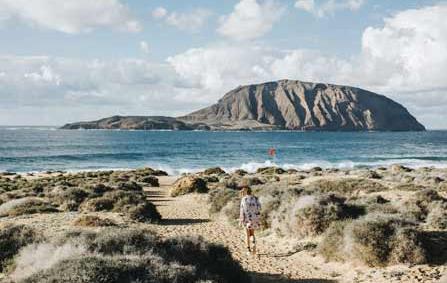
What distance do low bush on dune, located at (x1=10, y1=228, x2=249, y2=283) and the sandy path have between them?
Result: 6.90 feet

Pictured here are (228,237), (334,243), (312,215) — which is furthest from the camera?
(228,237)


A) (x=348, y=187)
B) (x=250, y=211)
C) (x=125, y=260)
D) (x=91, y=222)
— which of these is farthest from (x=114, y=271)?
(x=348, y=187)

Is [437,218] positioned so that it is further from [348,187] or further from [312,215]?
[348,187]

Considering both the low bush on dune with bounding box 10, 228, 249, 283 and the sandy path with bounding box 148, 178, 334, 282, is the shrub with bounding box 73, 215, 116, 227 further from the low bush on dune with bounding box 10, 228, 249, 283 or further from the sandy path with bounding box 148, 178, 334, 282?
the low bush on dune with bounding box 10, 228, 249, 283

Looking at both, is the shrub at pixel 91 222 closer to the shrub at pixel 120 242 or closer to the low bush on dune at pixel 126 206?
the low bush on dune at pixel 126 206

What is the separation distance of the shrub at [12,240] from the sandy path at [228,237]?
5116 mm

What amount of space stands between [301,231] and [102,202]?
10538 mm

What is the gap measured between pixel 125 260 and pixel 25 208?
14858mm

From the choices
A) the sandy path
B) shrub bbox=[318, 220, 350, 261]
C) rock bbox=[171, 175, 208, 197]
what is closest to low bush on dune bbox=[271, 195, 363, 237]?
the sandy path

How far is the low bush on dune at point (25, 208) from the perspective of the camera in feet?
68.0

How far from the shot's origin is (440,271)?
459 inches

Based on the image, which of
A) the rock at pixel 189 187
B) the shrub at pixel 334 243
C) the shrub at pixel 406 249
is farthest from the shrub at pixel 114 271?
the rock at pixel 189 187

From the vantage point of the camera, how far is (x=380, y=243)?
41.0ft

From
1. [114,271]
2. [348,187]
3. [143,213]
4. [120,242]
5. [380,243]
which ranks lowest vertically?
[143,213]
